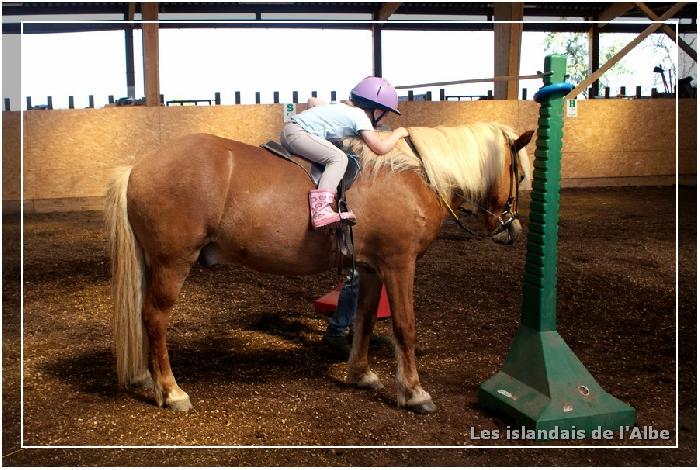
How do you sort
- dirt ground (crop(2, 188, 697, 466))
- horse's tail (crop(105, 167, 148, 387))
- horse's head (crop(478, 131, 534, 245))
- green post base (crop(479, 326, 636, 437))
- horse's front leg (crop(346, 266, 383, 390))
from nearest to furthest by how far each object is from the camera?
dirt ground (crop(2, 188, 697, 466)), green post base (crop(479, 326, 636, 437)), horse's tail (crop(105, 167, 148, 387)), horse's head (crop(478, 131, 534, 245)), horse's front leg (crop(346, 266, 383, 390))

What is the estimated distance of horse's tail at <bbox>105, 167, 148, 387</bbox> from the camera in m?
3.22

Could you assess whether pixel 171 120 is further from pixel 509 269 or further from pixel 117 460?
pixel 117 460

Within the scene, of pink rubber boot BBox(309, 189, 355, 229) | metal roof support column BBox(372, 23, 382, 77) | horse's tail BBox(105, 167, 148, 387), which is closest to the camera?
pink rubber boot BBox(309, 189, 355, 229)

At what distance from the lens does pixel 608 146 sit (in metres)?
11.9

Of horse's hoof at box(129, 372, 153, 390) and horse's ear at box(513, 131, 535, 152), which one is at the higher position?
horse's ear at box(513, 131, 535, 152)

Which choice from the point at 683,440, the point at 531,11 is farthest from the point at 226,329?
the point at 531,11

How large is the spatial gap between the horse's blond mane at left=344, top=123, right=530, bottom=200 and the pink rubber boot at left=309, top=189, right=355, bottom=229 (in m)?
0.27

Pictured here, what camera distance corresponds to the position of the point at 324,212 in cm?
312

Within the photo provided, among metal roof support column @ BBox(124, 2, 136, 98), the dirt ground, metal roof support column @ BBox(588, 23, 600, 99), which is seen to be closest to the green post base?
the dirt ground

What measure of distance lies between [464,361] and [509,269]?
8.55 ft

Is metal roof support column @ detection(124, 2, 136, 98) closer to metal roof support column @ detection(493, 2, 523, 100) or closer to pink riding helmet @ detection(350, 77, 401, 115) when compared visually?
metal roof support column @ detection(493, 2, 523, 100)

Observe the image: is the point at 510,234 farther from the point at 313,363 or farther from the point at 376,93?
the point at 313,363

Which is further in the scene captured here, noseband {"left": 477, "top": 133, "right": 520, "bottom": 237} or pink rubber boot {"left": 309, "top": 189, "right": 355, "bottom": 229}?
noseband {"left": 477, "top": 133, "right": 520, "bottom": 237}

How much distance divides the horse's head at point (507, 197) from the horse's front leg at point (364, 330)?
66cm
